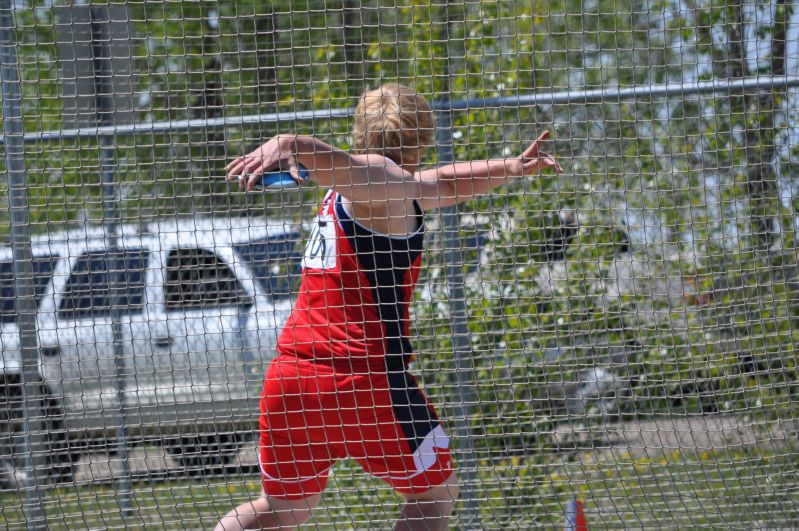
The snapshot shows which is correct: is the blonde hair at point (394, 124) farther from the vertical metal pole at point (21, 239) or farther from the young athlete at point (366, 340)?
the vertical metal pole at point (21, 239)

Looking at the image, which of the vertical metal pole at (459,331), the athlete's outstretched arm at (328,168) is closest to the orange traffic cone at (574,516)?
the vertical metal pole at (459,331)

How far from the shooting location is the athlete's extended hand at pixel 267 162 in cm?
247

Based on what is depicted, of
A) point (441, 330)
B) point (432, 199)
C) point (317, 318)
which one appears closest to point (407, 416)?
point (317, 318)

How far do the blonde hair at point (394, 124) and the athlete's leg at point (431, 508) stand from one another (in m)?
1.00

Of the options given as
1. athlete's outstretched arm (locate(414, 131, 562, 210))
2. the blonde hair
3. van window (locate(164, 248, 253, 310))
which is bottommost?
van window (locate(164, 248, 253, 310))

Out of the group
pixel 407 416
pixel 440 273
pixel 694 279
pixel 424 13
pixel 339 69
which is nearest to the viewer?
pixel 407 416

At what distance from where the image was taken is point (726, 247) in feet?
12.6

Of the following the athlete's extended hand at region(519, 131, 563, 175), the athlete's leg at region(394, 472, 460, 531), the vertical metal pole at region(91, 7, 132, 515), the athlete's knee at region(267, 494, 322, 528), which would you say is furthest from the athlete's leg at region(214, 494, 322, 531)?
the athlete's extended hand at region(519, 131, 563, 175)

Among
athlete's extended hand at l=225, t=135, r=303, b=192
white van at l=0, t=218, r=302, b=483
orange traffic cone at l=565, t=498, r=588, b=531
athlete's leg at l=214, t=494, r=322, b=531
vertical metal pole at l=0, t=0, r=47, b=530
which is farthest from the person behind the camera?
white van at l=0, t=218, r=302, b=483

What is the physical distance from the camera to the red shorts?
8.84 feet

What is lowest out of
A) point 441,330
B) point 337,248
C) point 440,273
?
point 441,330

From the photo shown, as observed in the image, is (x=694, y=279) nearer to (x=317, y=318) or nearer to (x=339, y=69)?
(x=317, y=318)

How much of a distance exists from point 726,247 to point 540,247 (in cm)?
77

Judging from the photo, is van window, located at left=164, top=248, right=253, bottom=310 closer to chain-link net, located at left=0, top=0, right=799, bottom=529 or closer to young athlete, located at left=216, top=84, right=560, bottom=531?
chain-link net, located at left=0, top=0, right=799, bottom=529
